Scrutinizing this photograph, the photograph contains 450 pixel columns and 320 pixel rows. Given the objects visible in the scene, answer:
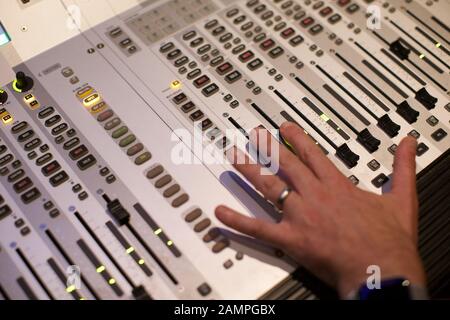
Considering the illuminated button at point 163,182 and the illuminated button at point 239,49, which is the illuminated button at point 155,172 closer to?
the illuminated button at point 163,182

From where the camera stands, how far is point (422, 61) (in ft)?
5.19

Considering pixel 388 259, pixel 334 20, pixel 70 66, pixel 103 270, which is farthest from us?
pixel 334 20

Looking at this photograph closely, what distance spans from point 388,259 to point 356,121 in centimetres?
46

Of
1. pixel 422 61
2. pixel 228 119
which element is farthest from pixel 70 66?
pixel 422 61

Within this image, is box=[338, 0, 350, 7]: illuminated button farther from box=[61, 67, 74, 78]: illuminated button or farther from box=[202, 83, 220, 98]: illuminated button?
box=[61, 67, 74, 78]: illuminated button

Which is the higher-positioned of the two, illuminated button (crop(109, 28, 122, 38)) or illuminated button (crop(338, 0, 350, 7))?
illuminated button (crop(109, 28, 122, 38))

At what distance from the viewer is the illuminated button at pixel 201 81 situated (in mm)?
1511

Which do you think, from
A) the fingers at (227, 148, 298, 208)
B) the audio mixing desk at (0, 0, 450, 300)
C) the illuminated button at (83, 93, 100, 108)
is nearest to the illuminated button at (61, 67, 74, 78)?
the audio mixing desk at (0, 0, 450, 300)

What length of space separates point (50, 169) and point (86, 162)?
3.6 inches

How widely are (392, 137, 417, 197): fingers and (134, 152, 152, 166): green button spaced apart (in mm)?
629

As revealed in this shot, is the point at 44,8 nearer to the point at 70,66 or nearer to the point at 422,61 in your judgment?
the point at 70,66

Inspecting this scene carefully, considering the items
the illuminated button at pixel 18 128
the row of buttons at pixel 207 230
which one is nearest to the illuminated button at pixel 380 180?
the row of buttons at pixel 207 230

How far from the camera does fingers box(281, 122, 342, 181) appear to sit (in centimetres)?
128

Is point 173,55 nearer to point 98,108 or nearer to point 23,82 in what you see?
point 98,108
